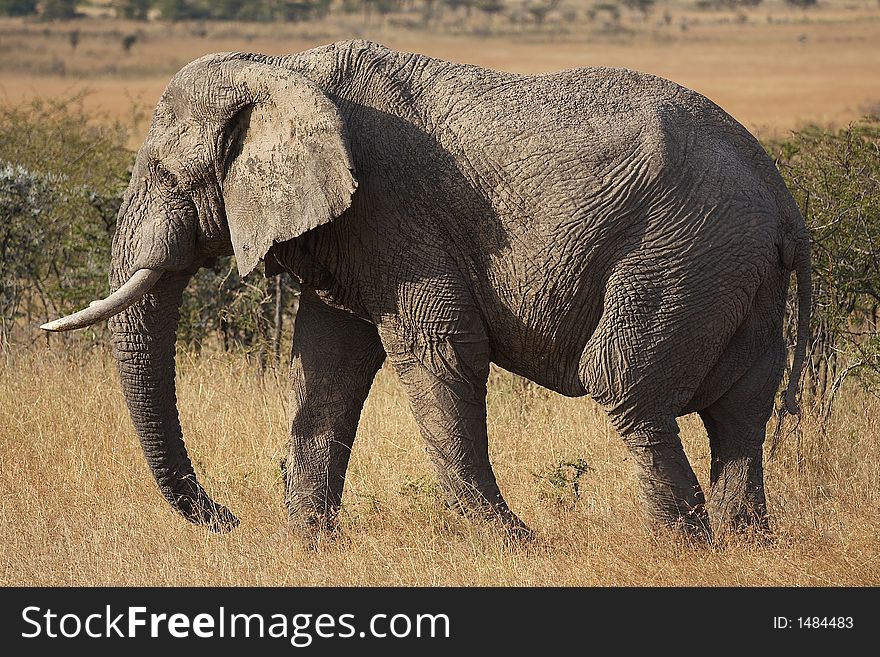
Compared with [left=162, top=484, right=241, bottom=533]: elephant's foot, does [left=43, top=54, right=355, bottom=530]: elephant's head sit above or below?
above

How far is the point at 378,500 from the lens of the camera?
6887 millimetres

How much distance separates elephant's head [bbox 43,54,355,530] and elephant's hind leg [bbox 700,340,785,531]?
199 cm

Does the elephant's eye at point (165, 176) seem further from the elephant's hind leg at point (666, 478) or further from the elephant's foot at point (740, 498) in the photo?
the elephant's foot at point (740, 498)

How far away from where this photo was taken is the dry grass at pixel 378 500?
19.2 ft

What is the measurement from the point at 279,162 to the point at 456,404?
1278 millimetres

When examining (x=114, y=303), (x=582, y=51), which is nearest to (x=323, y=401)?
(x=114, y=303)

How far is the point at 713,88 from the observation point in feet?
143

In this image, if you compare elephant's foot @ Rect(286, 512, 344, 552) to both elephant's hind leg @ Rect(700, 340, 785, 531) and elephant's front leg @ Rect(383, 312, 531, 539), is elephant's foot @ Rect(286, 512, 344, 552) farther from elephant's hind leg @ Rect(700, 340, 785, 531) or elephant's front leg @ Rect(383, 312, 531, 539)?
elephant's hind leg @ Rect(700, 340, 785, 531)

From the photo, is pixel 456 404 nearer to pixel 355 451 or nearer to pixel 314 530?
pixel 314 530

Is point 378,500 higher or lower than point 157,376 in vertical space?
lower

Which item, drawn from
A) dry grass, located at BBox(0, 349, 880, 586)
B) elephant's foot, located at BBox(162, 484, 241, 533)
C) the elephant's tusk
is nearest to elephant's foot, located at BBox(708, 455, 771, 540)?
dry grass, located at BBox(0, 349, 880, 586)

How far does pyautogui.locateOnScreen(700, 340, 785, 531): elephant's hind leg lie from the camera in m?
6.03

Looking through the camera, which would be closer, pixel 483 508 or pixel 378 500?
pixel 483 508

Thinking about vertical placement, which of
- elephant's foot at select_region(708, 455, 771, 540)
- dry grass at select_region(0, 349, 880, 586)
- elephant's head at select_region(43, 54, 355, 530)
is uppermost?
elephant's head at select_region(43, 54, 355, 530)
